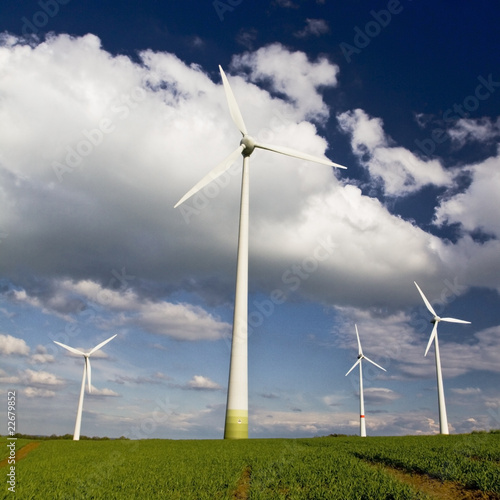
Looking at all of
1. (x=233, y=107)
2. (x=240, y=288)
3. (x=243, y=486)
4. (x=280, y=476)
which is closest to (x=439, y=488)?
(x=280, y=476)

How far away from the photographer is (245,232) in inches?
2069

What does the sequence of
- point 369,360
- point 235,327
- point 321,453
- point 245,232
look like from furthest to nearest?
1. point 369,360
2. point 245,232
3. point 235,327
4. point 321,453

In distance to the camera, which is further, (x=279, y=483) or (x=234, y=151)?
(x=234, y=151)

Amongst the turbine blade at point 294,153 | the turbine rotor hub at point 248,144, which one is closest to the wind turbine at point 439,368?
the turbine blade at point 294,153

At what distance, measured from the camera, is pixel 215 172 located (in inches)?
2196

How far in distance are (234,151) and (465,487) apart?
4833 cm

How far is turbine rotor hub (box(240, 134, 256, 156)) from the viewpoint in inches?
2300

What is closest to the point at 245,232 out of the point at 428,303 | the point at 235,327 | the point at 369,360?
the point at 235,327


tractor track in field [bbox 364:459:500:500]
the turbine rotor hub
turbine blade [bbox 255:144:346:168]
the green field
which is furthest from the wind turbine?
tractor track in field [bbox 364:459:500:500]

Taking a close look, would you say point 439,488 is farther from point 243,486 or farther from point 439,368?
point 439,368

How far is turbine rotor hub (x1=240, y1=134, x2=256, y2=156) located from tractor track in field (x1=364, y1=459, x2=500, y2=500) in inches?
1798

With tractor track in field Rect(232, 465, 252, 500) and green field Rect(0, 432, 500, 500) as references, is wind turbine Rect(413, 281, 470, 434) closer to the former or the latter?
green field Rect(0, 432, 500, 500)

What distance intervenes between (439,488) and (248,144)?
4838 centimetres

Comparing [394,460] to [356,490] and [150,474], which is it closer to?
[356,490]
